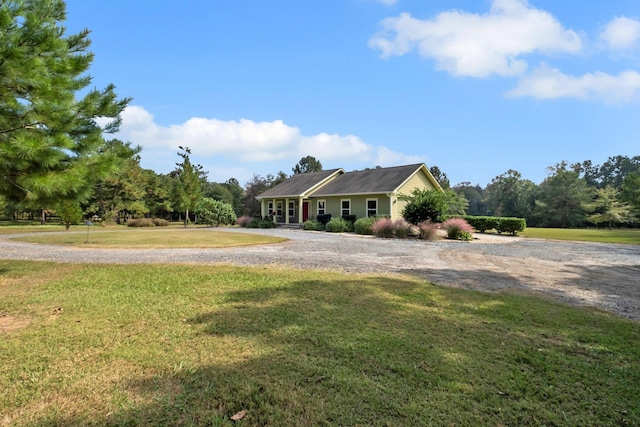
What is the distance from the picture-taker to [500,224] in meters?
24.0

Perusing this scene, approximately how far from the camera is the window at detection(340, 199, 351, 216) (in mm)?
27011

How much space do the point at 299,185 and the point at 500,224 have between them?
56.9 ft

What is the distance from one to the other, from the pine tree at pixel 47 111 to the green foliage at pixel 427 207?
16975mm

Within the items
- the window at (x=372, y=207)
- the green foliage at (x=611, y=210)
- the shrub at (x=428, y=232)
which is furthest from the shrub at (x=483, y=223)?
the green foliage at (x=611, y=210)

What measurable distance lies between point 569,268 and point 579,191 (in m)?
42.9

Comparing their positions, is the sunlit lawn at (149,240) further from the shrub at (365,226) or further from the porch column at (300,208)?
the porch column at (300,208)

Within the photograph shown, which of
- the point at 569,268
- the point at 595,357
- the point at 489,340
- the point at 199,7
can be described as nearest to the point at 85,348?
the point at 489,340

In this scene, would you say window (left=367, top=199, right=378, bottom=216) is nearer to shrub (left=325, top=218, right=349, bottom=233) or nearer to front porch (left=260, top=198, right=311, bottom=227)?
shrub (left=325, top=218, right=349, bottom=233)

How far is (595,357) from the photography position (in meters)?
3.39

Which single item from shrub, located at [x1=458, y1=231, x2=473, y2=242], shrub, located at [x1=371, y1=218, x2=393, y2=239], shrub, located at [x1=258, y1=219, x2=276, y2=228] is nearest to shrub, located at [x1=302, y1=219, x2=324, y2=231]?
shrub, located at [x1=258, y1=219, x2=276, y2=228]

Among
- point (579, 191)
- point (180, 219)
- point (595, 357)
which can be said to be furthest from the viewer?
point (180, 219)

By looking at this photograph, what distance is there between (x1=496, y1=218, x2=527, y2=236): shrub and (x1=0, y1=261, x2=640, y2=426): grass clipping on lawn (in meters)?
20.4

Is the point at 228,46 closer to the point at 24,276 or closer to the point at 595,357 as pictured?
the point at 24,276

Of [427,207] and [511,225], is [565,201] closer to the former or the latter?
[511,225]
